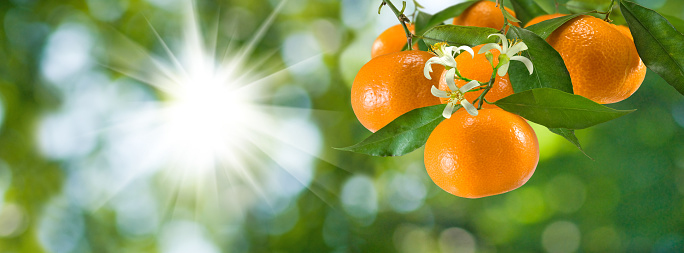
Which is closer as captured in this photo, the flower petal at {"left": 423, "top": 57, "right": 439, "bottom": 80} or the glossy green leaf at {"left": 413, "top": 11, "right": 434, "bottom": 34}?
the flower petal at {"left": 423, "top": 57, "right": 439, "bottom": 80}

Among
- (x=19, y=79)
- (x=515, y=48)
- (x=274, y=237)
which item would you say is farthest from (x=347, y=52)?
(x=515, y=48)

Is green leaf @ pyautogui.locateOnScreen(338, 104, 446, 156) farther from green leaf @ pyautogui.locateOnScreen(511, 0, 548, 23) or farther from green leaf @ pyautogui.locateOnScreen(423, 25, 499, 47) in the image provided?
green leaf @ pyautogui.locateOnScreen(511, 0, 548, 23)

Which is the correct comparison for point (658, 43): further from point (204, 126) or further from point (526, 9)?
point (204, 126)

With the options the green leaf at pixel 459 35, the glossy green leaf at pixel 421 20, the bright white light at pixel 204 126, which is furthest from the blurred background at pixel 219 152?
the green leaf at pixel 459 35

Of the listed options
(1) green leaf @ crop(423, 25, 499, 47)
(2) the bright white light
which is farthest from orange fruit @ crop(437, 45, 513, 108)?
(2) the bright white light

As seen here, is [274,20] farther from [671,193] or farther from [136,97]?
[671,193]

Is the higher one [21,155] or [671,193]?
[21,155]
